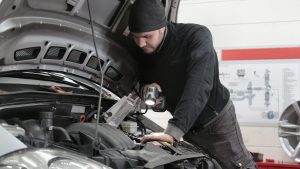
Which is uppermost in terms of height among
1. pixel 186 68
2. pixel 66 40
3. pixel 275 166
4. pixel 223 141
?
pixel 66 40

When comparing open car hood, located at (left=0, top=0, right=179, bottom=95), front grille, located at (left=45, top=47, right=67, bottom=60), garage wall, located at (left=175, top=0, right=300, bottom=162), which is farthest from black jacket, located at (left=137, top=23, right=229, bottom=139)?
garage wall, located at (left=175, top=0, right=300, bottom=162)

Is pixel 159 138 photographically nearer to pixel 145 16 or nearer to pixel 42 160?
pixel 145 16

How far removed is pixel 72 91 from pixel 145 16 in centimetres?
50

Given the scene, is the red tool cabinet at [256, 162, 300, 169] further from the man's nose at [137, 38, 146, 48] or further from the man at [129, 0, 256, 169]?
the man's nose at [137, 38, 146, 48]

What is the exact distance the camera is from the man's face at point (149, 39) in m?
2.18

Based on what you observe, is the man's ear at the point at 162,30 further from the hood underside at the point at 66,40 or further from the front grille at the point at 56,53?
the front grille at the point at 56,53

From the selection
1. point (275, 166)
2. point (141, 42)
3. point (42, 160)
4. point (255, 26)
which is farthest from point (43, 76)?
point (255, 26)

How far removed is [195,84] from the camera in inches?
79.6

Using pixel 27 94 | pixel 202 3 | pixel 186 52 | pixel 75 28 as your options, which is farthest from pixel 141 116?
pixel 202 3

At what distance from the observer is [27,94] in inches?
67.3

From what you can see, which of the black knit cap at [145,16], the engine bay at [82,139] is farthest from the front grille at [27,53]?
the black knit cap at [145,16]

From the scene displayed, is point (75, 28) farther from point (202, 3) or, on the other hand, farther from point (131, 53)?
point (202, 3)

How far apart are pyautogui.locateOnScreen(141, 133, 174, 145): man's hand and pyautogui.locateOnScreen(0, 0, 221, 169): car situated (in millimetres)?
31

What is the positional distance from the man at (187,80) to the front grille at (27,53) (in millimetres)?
482
